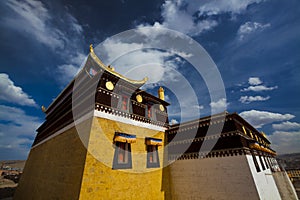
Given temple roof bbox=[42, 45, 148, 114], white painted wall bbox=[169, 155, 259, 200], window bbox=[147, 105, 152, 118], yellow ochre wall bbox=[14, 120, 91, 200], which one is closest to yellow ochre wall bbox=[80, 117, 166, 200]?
yellow ochre wall bbox=[14, 120, 91, 200]

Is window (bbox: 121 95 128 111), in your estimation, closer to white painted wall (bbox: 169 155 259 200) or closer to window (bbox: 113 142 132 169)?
window (bbox: 113 142 132 169)

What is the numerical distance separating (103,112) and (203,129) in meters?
7.17

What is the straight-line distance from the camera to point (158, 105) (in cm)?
1326

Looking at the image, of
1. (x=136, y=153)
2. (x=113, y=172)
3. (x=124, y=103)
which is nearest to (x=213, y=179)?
(x=136, y=153)

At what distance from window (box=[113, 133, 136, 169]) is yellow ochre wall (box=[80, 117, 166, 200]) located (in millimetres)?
244

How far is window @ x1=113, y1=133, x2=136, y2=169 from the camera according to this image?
8.06 m

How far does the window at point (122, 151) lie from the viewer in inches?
317

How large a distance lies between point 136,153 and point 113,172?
2.06m

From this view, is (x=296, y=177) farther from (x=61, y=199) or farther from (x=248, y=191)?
(x=61, y=199)

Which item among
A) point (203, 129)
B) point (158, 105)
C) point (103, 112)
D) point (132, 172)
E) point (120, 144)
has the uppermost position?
point (158, 105)

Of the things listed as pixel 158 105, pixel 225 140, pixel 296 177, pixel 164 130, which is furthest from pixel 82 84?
pixel 296 177

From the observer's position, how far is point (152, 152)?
10.6 metres

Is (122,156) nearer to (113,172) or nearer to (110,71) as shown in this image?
(113,172)

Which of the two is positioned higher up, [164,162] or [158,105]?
[158,105]
